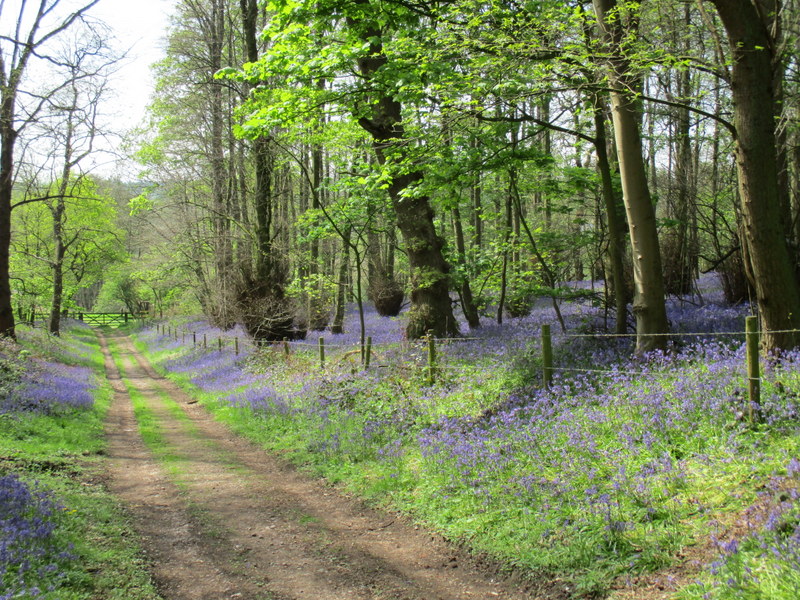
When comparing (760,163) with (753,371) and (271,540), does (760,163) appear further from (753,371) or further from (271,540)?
(271,540)

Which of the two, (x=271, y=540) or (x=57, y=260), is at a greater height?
(x=57, y=260)

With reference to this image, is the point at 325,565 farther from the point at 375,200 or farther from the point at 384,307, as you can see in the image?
the point at 384,307

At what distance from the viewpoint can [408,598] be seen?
4.47m

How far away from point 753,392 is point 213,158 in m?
21.1

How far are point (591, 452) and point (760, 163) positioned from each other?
374 cm

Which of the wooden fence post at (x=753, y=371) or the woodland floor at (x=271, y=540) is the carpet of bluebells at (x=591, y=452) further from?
the woodland floor at (x=271, y=540)

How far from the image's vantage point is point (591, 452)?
18.5ft

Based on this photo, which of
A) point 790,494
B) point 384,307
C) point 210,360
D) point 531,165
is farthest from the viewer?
point 384,307

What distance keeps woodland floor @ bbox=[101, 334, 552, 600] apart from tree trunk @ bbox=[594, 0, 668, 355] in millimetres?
4708

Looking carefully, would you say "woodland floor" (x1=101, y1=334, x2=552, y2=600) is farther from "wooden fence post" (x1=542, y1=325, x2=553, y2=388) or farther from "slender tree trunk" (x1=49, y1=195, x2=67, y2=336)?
"slender tree trunk" (x1=49, y1=195, x2=67, y2=336)

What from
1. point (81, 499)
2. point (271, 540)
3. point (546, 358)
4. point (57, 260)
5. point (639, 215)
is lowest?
point (271, 540)

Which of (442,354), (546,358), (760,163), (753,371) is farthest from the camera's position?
(442,354)

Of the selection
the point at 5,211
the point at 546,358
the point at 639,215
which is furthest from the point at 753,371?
the point at 5,211

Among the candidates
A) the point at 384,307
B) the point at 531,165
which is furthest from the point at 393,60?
the point at 384,307
